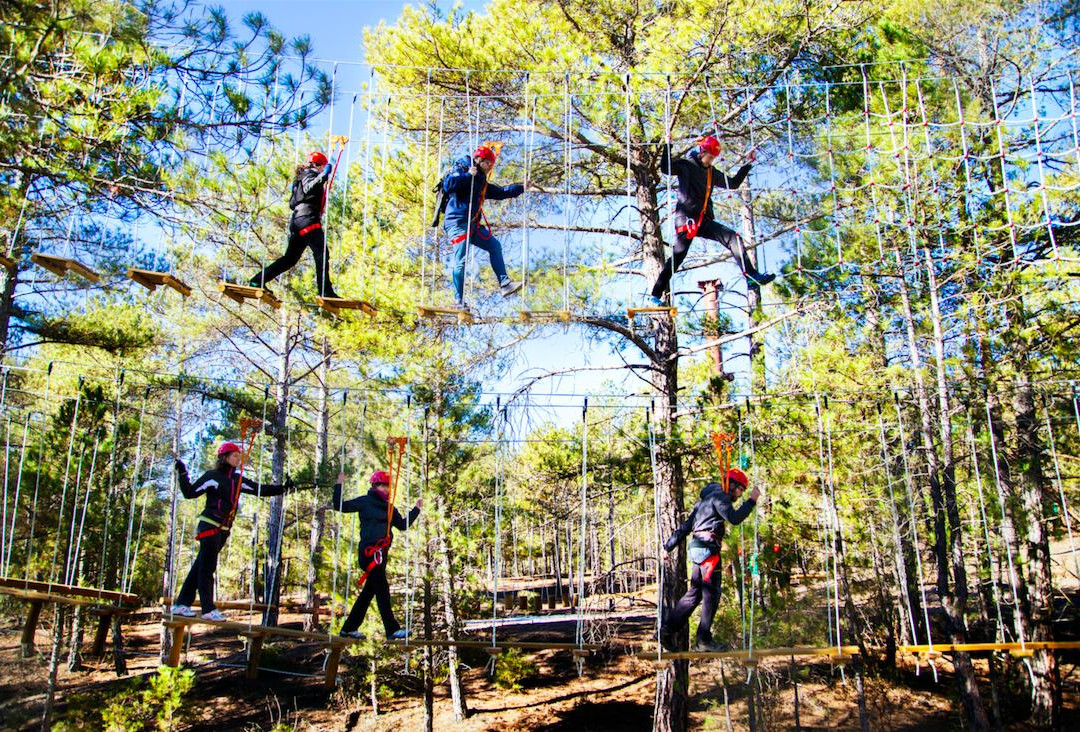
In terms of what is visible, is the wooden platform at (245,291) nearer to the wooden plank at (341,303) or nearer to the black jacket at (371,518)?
the wooden plank at (341,303)

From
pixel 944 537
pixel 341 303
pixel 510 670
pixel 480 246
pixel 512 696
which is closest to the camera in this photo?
pixel 341 303

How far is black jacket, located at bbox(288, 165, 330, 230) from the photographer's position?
7.80 meters

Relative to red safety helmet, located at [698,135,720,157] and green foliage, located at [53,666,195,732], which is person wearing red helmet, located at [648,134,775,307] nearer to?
red safety helmet, located at [698,135,720,157]

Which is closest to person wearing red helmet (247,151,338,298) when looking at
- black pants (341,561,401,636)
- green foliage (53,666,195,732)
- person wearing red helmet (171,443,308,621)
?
person wearing red helmet (171,443,308,621)

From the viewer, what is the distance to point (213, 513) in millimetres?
7508

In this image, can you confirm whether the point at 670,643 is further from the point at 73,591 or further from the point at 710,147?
the point at 73,591

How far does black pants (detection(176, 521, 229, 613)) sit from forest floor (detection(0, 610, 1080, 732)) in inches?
211

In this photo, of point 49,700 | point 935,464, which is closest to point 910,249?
point 935,464

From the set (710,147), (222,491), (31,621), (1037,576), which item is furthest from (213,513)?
(1037,576)

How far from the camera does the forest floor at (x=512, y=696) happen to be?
43.8ft

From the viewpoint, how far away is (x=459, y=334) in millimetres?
10617

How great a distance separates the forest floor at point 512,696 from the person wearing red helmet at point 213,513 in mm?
5385

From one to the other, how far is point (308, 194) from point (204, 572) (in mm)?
3547

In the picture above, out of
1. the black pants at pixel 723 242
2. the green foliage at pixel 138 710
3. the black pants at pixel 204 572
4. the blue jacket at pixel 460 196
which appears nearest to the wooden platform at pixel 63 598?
the black pants at pixel 204 572
